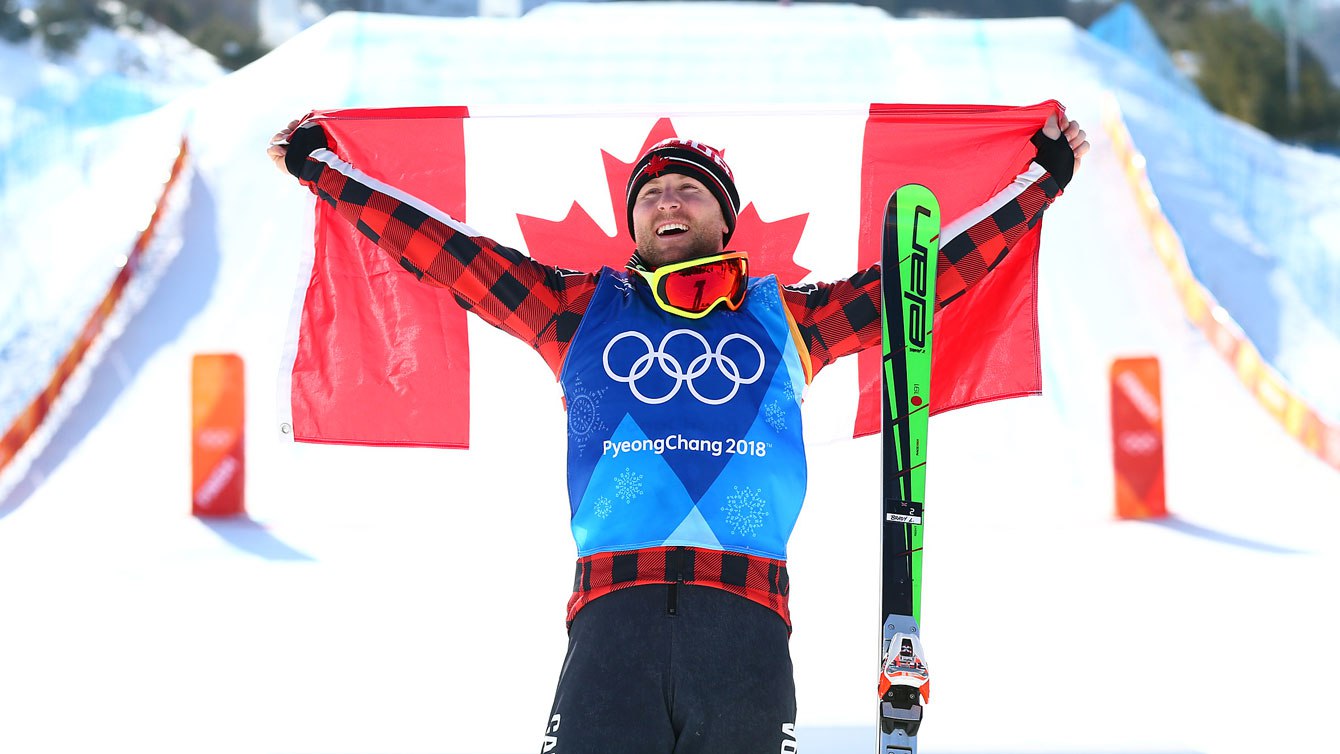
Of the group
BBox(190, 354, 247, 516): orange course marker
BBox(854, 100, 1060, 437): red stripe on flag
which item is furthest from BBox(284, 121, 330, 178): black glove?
BBox(190, 354, 247, 516): orange course marker

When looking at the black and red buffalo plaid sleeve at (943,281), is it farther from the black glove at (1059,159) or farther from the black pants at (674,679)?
the black pants at (674,679)

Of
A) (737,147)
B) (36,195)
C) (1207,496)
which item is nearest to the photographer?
(737,147)

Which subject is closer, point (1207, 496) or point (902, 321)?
point (902, 321)

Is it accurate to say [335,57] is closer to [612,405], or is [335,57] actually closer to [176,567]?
[176,567]

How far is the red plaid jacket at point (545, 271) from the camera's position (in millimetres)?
2576

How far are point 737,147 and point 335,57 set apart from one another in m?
6.91

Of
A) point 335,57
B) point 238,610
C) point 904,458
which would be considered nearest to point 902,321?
point 904,458

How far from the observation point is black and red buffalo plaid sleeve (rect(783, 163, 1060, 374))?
8.61 feet

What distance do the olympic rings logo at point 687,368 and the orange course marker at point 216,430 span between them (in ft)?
12.9

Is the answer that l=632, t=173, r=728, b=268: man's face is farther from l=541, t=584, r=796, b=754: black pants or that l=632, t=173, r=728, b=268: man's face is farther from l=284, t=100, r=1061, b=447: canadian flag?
l=284, t=100, r=1061, b=447: canadian flag

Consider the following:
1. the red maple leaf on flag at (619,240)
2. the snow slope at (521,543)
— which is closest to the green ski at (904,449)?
the snow slope at (521,543)

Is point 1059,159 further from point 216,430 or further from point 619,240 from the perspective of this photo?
point 216,430

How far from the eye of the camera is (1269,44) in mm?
27906

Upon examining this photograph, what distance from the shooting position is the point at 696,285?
2.43 m
